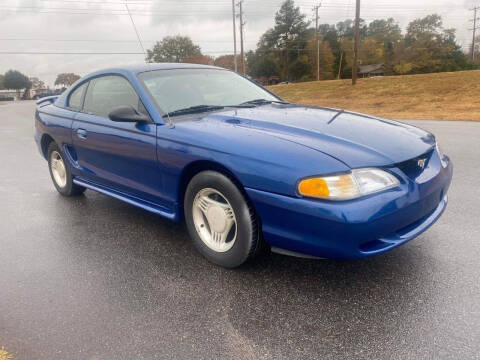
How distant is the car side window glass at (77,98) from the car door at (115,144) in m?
0.13

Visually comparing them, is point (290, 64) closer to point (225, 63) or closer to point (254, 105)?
point (225, 63)

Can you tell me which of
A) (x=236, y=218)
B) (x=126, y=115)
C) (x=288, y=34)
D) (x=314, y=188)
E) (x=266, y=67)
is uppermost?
(x=288, y=34)

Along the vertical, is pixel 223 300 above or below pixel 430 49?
below

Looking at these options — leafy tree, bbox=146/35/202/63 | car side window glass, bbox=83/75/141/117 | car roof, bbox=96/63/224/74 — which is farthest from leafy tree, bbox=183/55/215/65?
car roof, bbox=96/63/224/74

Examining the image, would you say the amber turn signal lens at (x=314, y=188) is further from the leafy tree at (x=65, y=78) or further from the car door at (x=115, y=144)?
the leafy tree at (x=65, y=78)

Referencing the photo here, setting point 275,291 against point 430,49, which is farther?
point 430,49

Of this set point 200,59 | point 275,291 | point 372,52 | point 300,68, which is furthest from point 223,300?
point 200,59

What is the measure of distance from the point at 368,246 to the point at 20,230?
3194mm

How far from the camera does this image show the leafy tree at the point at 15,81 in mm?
122312

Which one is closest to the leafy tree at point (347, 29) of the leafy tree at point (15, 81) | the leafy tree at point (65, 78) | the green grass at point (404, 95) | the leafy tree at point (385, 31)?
the leafy tree at point (385, 31)

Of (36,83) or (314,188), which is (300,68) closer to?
(314,188)

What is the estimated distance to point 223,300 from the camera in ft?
8.06

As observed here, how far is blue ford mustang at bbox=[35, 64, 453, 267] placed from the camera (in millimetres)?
2262

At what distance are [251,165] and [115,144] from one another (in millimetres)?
1534
